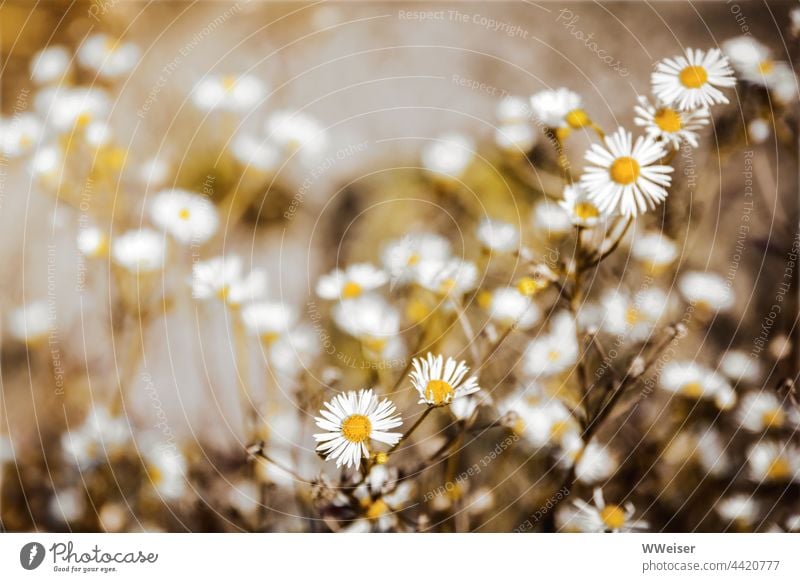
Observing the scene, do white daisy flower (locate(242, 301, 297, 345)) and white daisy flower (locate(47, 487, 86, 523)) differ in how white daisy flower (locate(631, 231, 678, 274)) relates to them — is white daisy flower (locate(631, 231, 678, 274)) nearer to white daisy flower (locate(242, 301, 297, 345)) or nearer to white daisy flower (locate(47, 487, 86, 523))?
white daisy flower (locate(242, 301, 297, 345))

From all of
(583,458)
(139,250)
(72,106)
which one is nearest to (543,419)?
(583,458)

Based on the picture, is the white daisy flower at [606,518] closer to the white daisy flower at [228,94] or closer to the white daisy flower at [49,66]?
the white daisy flower at [228,94]

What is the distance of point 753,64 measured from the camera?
1.29 feet

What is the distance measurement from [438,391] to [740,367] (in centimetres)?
26

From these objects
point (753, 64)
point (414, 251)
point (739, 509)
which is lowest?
point (739, 509)

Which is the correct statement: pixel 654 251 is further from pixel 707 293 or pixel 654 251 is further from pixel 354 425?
pixel 354 425

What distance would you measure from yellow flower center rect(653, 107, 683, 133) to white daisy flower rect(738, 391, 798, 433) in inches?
9.1

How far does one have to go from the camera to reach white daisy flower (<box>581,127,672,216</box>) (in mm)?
381

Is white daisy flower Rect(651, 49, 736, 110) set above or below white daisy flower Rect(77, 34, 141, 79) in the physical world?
below

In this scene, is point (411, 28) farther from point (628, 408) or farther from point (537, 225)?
point (628, 408)

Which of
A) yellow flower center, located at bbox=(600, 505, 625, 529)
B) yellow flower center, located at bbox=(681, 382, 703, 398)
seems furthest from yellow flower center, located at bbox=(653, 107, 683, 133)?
yellow flower center, located at bbox=(600, 505, 625, 529)

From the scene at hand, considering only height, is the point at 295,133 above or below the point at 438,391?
above

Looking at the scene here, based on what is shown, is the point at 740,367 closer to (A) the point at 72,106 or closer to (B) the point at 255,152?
(B) the point at 255,152

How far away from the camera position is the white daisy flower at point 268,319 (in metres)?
0.39
